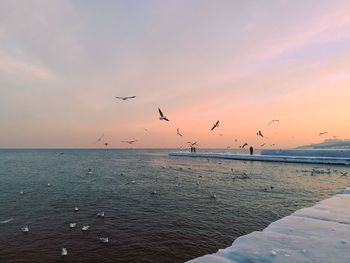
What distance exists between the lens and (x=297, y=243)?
9.38 metres

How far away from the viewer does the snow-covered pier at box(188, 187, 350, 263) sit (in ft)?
26.9

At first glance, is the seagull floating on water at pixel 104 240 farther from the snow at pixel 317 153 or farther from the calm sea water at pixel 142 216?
the snow at pixel 317 153

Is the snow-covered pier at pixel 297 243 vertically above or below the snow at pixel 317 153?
below

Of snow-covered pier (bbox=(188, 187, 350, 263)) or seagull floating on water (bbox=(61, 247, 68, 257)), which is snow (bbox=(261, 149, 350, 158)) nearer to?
snow-covered pier (bbox=(188, 187, 350, 263))

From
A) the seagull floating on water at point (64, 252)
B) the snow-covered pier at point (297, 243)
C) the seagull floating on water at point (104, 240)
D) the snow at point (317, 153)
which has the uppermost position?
the snow at point (317, 153)

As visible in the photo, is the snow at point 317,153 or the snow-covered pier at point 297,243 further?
the snow at point 317,153

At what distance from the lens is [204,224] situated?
18.3 m

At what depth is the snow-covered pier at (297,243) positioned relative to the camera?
8211 millimetres

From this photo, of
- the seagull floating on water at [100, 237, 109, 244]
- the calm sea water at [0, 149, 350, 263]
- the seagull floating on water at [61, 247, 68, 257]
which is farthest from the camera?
the seagull floating on water at [100, 237, 109, 244]

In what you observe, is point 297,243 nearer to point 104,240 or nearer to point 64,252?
point 104,240

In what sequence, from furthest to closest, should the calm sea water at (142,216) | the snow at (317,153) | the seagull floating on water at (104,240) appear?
the snow at (317,153) → the seagull floating on water at (104,240) → the calm sea water at (142,216)

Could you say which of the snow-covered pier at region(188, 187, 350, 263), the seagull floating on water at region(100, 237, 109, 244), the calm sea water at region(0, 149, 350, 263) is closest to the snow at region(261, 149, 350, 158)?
the calm sea water at region(0, 149, 350, 263)

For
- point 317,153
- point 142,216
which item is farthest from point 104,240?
point 317,153

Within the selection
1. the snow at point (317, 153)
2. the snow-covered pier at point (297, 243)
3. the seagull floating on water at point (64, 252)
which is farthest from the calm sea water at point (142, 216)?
the snow at point (317, 153)
